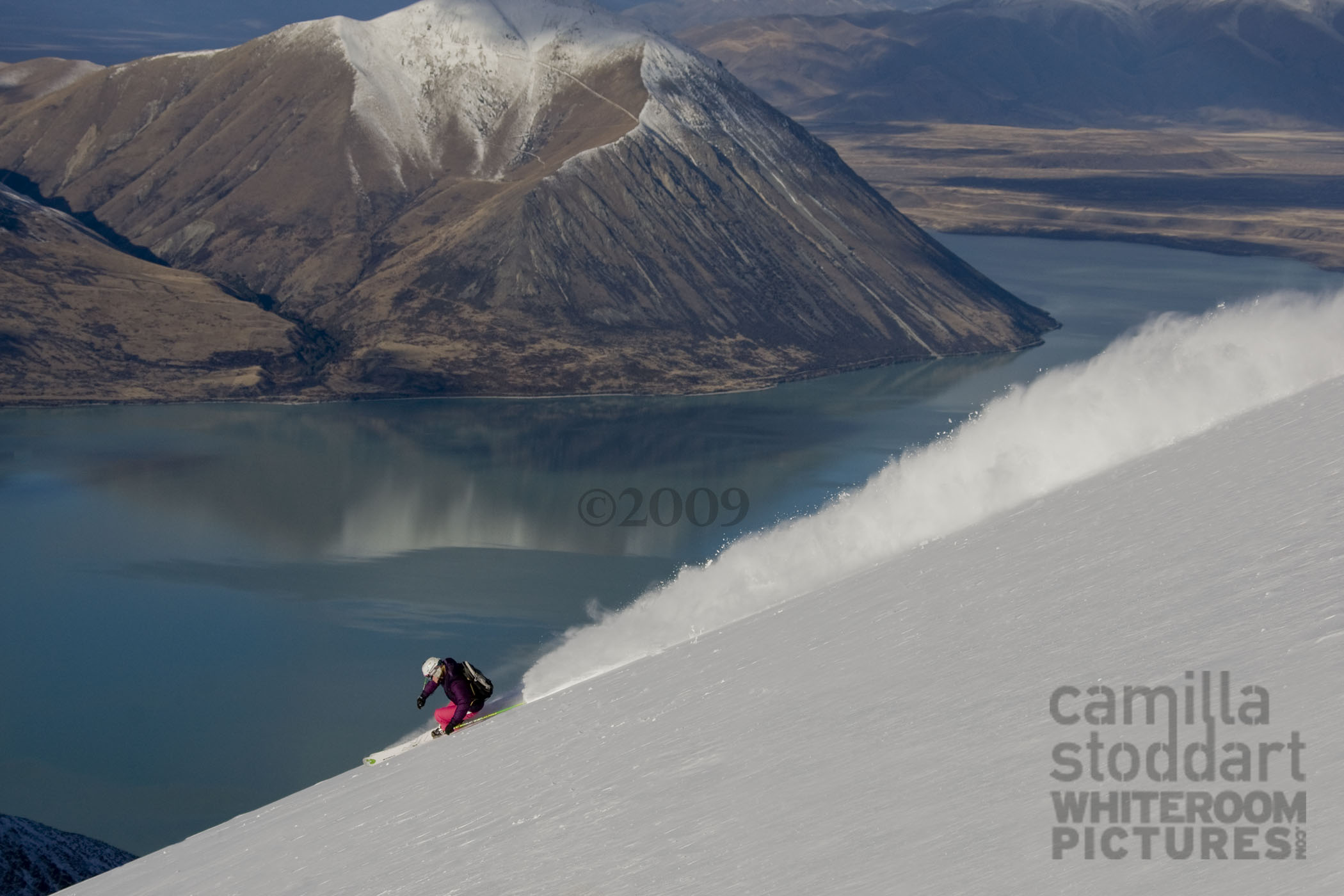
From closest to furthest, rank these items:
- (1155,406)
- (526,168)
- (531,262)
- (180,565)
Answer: (1155,406) → (180,565) → (531,262) → (526,168)

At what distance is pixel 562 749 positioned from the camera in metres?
12.4

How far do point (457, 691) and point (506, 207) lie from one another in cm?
7393

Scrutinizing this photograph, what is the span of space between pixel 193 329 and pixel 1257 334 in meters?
68.0

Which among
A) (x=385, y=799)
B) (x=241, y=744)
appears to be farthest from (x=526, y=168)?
(x=385, y=799)

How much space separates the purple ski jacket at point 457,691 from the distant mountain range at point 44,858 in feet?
25.1

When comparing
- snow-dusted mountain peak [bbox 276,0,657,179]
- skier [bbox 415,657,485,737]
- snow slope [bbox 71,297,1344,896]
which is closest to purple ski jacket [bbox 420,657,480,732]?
skier [bbox 415,657,485,737]

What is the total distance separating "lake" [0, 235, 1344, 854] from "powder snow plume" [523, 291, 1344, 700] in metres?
12.4

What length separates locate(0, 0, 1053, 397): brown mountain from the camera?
82.5 meters

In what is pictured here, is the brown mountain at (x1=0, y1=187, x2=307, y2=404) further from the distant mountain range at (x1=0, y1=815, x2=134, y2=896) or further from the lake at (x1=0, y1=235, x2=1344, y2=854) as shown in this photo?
the distant mountain range at (x1=0, y1=815, x2=134, y2=896)

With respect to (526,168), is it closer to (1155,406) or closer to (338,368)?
(338,368)

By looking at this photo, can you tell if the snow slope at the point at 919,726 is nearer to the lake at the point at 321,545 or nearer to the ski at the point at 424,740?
the ski at the point at 424,740

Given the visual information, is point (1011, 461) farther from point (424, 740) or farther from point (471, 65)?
point (471, 65)

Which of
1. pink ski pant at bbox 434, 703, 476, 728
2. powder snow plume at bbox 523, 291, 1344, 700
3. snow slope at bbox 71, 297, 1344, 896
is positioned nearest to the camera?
snow slope at bbox 71, 297, 1344, 896

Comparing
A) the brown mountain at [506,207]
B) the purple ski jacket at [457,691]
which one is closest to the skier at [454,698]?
the purple ski jacket at [457,691]
